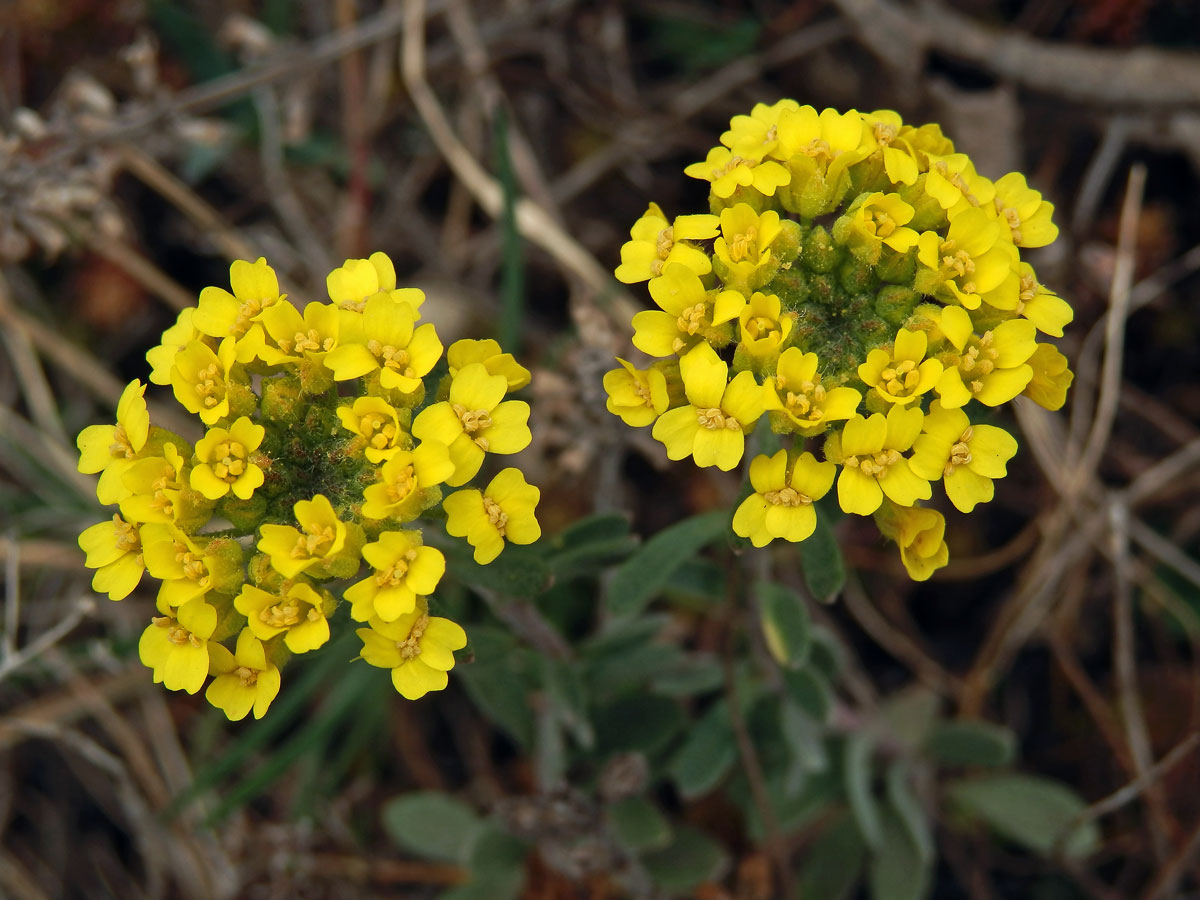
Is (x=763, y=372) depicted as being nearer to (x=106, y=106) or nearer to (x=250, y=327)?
(x=250, y=327)

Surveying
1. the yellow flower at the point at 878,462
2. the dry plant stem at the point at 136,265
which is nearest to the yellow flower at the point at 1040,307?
the yellow flower at the point at 878,462

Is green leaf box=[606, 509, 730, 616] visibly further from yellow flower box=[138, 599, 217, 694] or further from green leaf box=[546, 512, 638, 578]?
yellow flower box=[138, 599, 217, 694]

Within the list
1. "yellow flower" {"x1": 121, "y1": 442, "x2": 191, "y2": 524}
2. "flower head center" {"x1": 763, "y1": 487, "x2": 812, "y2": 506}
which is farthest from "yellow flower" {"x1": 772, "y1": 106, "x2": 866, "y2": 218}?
"yellow flower" {"x1": 121, "y1": 442, "x2": 191, "y2": 524}

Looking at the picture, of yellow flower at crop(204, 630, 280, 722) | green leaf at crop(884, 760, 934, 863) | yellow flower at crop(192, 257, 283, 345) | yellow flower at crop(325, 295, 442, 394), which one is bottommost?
green leaf at crop(884, 760, 934, 863)

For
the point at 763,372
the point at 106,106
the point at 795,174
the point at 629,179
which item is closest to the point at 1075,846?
the point at 763,372

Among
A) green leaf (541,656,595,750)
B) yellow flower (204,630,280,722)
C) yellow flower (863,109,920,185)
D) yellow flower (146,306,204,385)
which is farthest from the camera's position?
→ green leaf (541,656,595,750)

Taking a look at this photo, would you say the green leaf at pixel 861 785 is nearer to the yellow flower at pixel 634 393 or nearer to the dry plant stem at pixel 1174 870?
the dry plant stem at pixel 1174 870

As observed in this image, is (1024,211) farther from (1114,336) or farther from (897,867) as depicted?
(897,867)
